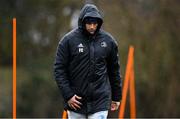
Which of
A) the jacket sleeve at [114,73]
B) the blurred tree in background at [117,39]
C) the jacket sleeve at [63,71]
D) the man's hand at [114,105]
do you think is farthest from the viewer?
the blurred tree in background at [117,39]

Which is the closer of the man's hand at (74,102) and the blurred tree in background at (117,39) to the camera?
the man's hand at (74,102)

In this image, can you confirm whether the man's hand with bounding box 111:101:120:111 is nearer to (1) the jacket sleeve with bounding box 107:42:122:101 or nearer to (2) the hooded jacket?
(1) the jacket sleeve with bounding box 107:42:122:101

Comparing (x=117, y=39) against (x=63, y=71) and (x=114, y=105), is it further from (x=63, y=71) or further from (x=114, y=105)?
(x=63, y=71)

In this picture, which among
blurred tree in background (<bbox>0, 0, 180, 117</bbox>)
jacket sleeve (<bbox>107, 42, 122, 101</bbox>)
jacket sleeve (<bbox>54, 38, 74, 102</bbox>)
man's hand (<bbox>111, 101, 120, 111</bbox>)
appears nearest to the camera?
jacket sleeve (<bbox>54, 38, 74, 102</bbox>)

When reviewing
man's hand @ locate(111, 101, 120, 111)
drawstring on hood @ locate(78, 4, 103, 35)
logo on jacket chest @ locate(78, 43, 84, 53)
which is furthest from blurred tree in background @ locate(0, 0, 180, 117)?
logo on jacket chest @ locate(78, 43, 84, 53)

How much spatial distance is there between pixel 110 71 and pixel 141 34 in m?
15.2

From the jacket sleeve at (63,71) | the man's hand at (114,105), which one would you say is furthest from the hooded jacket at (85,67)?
the man's hand at (114,105)

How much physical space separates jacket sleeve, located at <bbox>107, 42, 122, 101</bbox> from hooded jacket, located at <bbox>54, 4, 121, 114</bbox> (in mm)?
95

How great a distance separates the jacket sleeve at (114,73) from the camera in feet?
22.4

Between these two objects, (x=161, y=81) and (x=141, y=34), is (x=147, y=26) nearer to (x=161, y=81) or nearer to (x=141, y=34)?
(x=141, y=34)

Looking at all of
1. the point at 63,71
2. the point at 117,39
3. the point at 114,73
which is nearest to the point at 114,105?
the point at 114,73

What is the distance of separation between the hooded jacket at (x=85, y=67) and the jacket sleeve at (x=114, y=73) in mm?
95

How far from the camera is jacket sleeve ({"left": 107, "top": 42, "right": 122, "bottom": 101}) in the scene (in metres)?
6.82

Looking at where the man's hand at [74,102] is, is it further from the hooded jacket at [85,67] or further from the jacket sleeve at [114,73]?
the jacket sleeve at [114,73]
